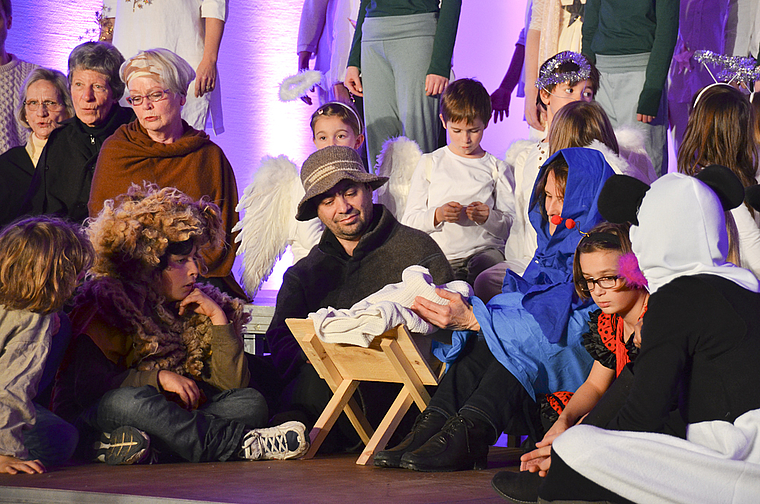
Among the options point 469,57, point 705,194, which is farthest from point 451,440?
point 469,57

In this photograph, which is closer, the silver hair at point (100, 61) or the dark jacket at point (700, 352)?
the dark jacket at point (700, 352)

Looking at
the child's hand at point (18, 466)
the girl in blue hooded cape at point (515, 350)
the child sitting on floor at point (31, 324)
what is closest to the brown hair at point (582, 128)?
the girl in blue hooded cape at point (515, 350)

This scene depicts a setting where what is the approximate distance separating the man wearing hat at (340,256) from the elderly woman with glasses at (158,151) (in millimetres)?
707

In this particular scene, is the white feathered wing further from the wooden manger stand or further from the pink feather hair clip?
the pink feather hair clip

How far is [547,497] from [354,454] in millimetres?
1197

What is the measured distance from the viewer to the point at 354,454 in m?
2.93

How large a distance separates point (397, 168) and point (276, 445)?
5.58 ft

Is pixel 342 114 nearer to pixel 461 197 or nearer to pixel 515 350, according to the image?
pixel 461 197

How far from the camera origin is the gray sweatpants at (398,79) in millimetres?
4180

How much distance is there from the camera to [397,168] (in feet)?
13.2

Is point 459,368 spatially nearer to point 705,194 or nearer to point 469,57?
point 705,194

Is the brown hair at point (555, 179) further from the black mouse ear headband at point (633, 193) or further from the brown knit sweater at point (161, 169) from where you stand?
the brown knit sweater at point (161, 169)

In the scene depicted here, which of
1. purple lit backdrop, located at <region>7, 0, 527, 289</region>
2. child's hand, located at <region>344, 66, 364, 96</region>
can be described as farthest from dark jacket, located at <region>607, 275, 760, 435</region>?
purple lit backdrop, located at <region>7, 0, 527, 289</region>

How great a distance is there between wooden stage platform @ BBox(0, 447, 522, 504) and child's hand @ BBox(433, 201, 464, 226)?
1.15 m
